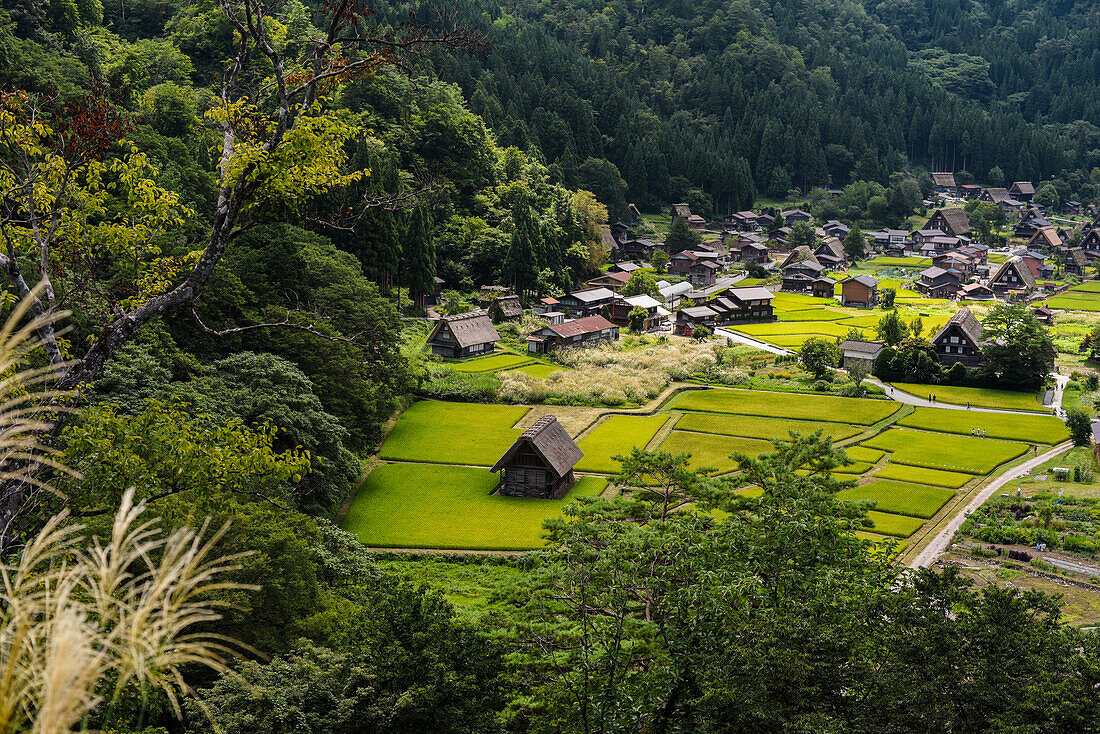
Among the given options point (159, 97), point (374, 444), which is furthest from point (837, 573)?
point (159, 97)

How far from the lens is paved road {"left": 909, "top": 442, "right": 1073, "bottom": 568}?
25.8 metres

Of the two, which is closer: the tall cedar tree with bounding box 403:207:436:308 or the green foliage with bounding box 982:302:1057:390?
the green foliage with bounding box 982:302:1057:390

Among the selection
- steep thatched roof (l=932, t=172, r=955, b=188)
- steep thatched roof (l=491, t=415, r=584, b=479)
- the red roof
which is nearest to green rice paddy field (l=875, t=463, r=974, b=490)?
steep thatched roof (l=491, t=415, r=584, b=479)

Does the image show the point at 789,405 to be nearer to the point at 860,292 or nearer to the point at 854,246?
the point at 860,292

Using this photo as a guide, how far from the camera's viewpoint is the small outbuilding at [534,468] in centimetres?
3066

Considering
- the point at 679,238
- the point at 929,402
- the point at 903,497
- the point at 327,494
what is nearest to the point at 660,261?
the point at 679,238

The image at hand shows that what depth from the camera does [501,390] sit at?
141 ft

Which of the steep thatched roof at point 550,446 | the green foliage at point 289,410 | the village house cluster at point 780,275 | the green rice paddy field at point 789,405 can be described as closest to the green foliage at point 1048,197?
the village house cluster at point 780,275

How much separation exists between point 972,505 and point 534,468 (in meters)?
15.5

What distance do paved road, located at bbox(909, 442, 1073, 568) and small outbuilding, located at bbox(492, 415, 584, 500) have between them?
12069mm

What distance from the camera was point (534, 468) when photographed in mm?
31016

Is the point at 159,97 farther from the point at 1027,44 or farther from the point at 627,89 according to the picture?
the point at 1027,44

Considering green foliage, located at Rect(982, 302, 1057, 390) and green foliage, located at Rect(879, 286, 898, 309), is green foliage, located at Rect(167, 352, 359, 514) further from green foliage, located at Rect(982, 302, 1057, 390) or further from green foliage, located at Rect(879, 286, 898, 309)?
green foliage, located at Rect(879, 286, 898, 309)

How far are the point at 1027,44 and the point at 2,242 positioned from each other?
7510 inches
